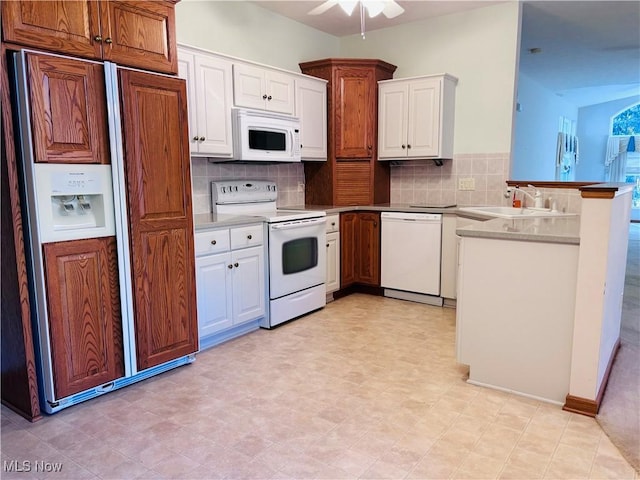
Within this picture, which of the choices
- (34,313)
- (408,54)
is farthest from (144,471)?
(408,54)

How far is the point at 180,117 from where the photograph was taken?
2.67 m

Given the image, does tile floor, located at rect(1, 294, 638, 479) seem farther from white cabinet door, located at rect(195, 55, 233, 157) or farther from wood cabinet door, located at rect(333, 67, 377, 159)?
wood cabinet door, located at rect(333, 67, 377, 159)

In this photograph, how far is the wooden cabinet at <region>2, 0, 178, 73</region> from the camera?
2053 millimetres

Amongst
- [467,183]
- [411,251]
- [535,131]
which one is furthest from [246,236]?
[535,131]

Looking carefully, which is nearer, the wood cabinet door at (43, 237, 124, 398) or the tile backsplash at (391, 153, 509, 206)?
the wood cabinet door at (43, 237, 124, 398)

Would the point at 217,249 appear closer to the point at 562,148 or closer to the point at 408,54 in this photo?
the point at 408,54

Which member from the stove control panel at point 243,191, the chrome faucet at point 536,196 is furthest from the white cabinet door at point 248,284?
the chrome faucet at point 536,196

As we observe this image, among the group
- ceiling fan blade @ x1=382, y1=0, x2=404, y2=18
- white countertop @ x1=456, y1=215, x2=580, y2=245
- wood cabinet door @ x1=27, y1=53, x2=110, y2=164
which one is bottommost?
white countertop @ x1=456, y1=215, x2=580, y2=245

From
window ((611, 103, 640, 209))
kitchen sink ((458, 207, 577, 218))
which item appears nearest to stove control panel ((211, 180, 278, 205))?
kitchen sink ((458, 207, 577, 218))

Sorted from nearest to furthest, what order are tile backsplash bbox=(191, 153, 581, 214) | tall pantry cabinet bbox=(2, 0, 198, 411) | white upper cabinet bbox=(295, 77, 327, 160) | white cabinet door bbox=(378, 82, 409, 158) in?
tall pantry cabinet bbox=(2, 0, 198, 411)
tile backsplash bbox=(191, 153, 581, 214)
white upper cabinet bbox=(295, 77, 327, 160)
white cabinet door bbox=(378, 82, 409, 158)

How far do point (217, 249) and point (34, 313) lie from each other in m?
1.16

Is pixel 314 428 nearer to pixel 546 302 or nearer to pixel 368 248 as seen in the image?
pixel 546 302

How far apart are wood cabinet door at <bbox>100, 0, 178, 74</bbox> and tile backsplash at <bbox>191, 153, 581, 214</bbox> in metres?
1.18

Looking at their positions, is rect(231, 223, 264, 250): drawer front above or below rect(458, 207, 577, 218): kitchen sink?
below
